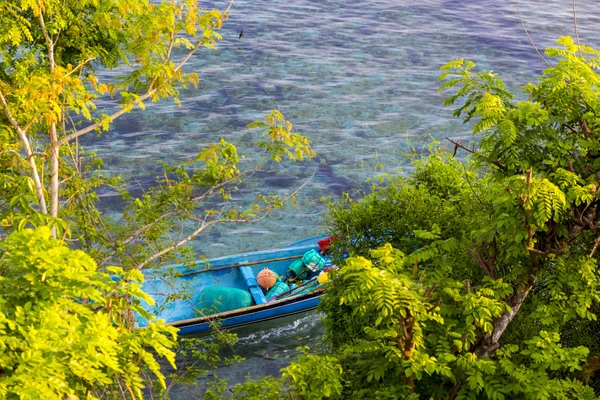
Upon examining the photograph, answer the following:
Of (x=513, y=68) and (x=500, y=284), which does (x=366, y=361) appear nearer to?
(x=500, y=284)

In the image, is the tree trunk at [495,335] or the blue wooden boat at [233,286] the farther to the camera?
the blue wooden boat at [233,286]

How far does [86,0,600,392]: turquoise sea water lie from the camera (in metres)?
21.1

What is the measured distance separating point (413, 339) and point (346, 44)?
28.3 metres

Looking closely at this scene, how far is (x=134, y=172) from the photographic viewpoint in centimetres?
2228

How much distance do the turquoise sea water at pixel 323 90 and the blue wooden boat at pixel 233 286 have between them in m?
0.74

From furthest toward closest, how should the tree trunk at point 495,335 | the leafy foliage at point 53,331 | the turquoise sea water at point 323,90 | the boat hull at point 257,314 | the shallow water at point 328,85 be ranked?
1. the shallow water at point 328,85
2. the turquoise sea water at point 323,90
3. the boat hull at point 257,314
4. the tree trunk at point 495,335
5. the leafy foliage at point 53,331

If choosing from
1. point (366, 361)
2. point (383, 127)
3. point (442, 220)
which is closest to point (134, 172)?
point (383, 127)

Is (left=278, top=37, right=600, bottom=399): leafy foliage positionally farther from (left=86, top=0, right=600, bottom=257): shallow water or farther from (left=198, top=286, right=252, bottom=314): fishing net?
(left=86, top=0, right=600, bottom=257): shallow water

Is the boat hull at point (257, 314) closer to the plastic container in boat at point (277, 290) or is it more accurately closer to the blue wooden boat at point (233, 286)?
the blue wooden boat at point (233, 286)

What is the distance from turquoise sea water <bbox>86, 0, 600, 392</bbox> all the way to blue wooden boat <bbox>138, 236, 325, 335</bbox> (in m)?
0.74

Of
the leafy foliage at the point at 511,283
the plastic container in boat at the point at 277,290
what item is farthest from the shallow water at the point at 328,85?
the leafy foliage at the point at 511,283

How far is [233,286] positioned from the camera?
15.8m

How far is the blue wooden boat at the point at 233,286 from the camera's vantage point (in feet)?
46.8

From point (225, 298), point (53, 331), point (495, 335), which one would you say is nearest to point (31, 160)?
point (53, 331)
